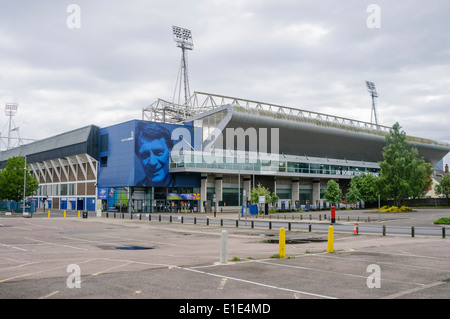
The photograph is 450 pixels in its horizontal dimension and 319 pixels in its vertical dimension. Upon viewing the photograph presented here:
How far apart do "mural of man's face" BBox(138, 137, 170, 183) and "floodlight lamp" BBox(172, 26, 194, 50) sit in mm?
23274

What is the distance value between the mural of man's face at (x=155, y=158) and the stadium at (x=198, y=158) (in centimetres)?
17

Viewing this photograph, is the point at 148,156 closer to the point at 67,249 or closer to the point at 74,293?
the point at 67,249

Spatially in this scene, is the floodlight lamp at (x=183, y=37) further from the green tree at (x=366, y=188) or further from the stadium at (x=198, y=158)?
the green tree at (x=366, y=188)

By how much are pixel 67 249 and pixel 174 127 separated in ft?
188

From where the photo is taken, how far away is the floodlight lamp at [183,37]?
85.0 metres

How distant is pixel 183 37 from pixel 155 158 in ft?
92.6

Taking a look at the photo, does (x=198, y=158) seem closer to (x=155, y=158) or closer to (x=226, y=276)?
(x=155, y=158)

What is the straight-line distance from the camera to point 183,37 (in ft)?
279
